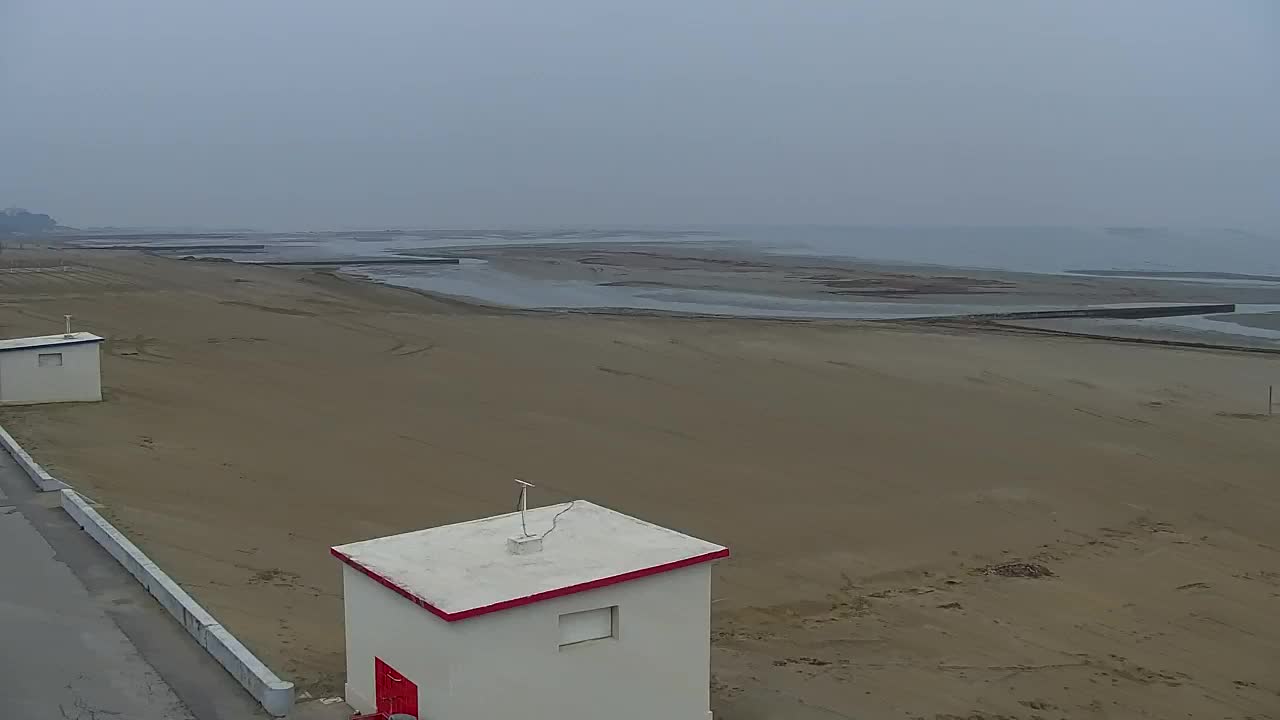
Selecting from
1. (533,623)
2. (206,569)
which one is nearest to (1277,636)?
(533,623)

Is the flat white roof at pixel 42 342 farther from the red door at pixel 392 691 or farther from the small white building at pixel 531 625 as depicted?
the red door at pixel 392 691

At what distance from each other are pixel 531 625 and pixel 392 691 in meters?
1.01

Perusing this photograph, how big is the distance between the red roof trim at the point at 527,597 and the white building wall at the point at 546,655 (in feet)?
0.16

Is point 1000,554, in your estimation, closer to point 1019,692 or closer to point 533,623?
point 1019,692

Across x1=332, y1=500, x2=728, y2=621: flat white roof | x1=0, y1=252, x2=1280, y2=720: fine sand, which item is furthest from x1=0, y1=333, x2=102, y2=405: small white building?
x1=332, y1=500, x2=728, y2=621: flat white roof

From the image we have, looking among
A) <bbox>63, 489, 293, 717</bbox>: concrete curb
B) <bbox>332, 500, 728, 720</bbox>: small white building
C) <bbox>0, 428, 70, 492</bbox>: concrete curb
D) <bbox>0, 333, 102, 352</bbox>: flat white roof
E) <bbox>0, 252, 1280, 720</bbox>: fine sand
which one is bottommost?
<bbox>0, 252, 1280, 720</bbox>: fine sand

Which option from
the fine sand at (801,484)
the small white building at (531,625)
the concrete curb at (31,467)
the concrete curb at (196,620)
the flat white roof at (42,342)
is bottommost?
the fine sand at (801,484)

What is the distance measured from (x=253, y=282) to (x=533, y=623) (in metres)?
46.2

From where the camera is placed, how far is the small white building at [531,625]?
6.23 meters

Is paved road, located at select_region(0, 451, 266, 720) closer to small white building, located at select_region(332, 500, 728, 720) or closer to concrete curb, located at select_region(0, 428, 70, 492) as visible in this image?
small white building, located at select_region(332, 500, 728, 720)

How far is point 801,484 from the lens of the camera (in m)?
Result: 15.6

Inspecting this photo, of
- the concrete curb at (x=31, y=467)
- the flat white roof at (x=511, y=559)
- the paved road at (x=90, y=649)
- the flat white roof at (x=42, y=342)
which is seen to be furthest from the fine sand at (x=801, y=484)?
the flat white roof at (x=511, y=559)

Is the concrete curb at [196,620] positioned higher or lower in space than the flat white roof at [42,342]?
lower

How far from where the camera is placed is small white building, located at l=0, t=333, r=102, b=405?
56.2ft
